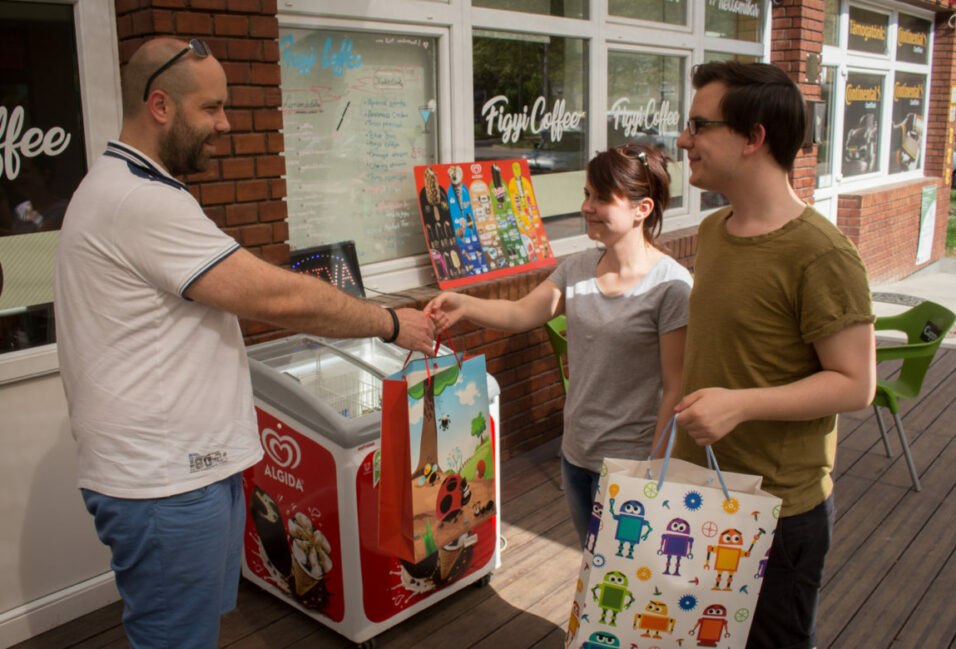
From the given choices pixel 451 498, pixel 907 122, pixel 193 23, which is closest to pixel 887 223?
pixel 907 122

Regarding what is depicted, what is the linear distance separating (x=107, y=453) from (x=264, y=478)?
1190 millimetres

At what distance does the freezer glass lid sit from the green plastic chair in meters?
2.71

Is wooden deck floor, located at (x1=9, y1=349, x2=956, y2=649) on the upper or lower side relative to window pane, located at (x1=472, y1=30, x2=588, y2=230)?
lower

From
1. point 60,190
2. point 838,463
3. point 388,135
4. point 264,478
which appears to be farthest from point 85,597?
point 838,463

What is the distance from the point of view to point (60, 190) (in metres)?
3.10

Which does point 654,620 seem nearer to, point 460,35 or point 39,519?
point 39,519

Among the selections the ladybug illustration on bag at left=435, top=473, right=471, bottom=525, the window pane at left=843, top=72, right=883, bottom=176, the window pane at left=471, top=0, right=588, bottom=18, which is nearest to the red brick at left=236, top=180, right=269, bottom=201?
the ladybug illustration on bag at left=435, top=473, right=471, bottom=525

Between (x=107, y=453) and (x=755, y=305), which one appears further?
(x=107, y=453)

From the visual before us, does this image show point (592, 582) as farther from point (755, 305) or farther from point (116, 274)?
point (116, 274)

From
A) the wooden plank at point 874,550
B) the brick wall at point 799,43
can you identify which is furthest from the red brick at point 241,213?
the brick wall at point 799,43

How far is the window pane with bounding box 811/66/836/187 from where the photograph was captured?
9.22 meters

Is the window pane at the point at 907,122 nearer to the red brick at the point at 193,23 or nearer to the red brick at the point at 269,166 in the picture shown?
the red brick at the point at 269,166

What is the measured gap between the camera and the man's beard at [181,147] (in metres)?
2.00

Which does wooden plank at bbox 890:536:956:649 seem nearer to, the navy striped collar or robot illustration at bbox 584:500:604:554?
robot illustration at bbox 584:500:604:554
